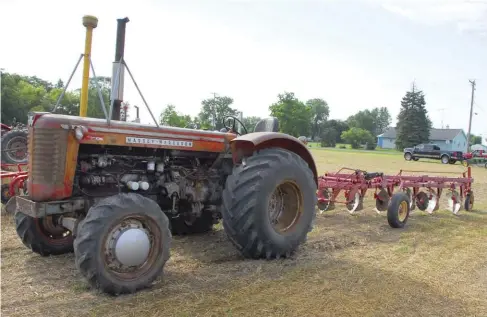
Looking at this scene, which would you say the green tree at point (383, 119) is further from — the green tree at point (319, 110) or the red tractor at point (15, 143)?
the red tractor at point (15, 143)

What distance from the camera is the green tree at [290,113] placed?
62.2 metres

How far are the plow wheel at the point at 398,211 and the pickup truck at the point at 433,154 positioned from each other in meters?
29.3

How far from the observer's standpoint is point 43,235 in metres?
5.04

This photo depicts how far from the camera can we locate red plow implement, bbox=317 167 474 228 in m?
7.67

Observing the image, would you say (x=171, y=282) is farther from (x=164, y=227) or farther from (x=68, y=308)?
(x=68, y=308)

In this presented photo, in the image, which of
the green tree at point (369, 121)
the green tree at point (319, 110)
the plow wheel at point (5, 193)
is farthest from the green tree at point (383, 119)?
the plow wheel at point (5, 193)

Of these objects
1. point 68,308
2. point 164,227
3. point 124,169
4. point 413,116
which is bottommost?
point 68,308

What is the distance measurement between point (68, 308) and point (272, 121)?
3.34 meters

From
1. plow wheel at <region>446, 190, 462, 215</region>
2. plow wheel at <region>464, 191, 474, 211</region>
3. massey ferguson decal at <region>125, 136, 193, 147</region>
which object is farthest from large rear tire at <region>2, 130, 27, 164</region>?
plow wheel at <region>464, 191, 474, 211</region>

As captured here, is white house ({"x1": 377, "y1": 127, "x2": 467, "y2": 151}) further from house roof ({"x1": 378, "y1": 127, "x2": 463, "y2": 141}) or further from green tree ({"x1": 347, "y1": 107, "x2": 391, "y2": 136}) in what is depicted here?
green tree ({"x1": 347, "y1": 107, "x2": 391, "y2": 136})

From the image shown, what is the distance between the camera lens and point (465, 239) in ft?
22.7

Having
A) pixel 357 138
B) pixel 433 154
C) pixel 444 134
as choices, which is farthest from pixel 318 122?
pixel 433 154

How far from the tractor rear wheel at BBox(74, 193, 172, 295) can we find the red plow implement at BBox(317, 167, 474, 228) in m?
4.62

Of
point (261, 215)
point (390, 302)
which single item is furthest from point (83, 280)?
point (390, 302)
